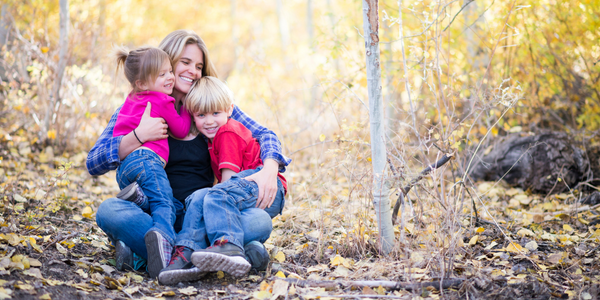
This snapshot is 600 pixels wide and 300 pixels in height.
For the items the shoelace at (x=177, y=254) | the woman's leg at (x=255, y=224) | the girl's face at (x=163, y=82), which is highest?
the girl's face at (x=163, y=82)

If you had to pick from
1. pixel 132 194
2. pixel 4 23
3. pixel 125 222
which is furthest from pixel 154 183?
pixel 4 23

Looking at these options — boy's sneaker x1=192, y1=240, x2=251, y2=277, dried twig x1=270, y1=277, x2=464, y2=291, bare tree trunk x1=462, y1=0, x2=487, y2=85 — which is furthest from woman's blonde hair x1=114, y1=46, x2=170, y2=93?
bare tree trunk x1=462, y1=0, x2=487, y2=85

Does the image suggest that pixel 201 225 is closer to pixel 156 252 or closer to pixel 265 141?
pixel 156 252

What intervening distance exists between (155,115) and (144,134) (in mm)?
158

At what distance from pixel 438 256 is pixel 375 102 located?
77cm

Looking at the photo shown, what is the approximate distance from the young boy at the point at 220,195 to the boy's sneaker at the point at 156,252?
5cm

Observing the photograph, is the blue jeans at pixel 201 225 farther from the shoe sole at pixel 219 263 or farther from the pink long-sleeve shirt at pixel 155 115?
the pink long-sleeve shirt at pixel 155 115

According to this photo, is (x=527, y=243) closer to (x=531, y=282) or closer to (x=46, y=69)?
(x=531, y=282)

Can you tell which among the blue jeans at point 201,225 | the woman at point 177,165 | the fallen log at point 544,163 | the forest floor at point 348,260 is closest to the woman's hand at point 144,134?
the woman at point 177,165

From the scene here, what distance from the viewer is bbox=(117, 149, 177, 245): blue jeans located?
2199mm

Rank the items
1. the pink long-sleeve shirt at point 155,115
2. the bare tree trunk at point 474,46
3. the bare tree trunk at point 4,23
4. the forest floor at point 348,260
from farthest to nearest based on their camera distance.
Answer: the bare tree trunk at point 4,23, the bare tree trunk at point 474,46, the pink long-sleeve shirt at point 155,115, the forest floor at point 348,260

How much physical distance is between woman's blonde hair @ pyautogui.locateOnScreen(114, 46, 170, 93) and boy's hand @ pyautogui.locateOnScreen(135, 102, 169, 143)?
0.83ft

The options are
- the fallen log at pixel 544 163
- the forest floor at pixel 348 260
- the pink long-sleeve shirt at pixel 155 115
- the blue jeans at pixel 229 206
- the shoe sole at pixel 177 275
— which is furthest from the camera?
the fallen log at pixel 544 163

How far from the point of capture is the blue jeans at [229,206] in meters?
2.03
